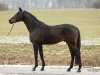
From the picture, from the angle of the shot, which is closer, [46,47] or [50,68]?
[50,68]

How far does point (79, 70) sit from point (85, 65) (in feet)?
6.89

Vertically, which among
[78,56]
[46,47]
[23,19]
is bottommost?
[46,47]

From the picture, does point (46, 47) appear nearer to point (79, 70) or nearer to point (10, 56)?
point (10, 56)

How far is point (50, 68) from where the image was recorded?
12516 mm

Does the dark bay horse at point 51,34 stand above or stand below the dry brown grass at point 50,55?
above

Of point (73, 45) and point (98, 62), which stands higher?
point (73, 45)

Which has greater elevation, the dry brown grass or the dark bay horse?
the dark bay horse

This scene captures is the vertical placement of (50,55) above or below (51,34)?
below

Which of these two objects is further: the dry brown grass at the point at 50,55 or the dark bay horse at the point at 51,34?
the dry brown grass at the point at 50,55

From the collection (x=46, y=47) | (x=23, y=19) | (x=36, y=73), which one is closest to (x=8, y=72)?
(x=36, y=73)

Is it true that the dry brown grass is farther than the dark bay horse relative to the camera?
Yes

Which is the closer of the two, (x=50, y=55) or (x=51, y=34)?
(x=51, y=34)

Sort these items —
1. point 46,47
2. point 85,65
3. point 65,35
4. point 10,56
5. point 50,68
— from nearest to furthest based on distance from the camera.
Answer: point 65,35 < point 50,68 < point 85,65 < point 10,56 < point 46,47

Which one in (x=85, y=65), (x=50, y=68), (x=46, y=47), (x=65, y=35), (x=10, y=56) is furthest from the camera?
(x=46, y=47)
